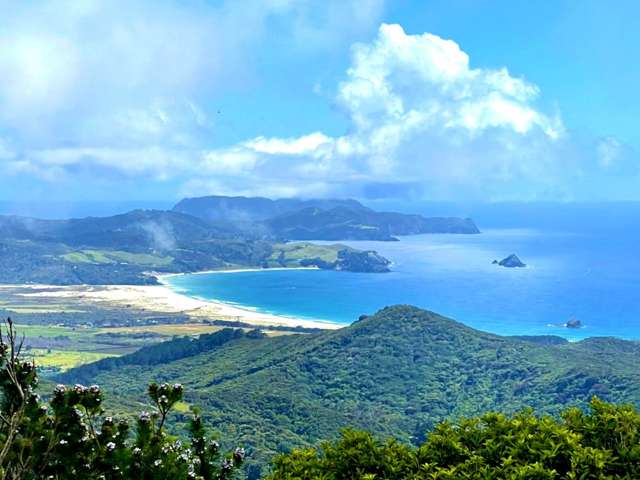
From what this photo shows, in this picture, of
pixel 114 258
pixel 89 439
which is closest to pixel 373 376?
pixel 89 439

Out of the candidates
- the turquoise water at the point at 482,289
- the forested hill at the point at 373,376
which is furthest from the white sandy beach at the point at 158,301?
the forested hill at the point at 373,376

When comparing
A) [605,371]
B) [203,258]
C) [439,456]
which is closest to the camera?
[439,456]

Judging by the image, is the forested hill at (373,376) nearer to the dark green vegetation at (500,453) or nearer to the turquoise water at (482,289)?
the turquoise water at (482,289)

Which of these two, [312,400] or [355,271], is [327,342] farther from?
[355,271]

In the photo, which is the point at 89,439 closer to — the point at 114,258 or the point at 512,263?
the point at 512,263


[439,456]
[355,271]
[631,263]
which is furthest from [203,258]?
[439,456]
